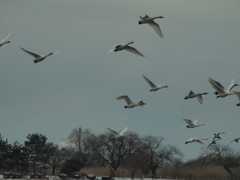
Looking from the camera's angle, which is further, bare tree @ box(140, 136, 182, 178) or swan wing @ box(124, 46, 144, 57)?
bare tree @ box(140, 136, 182, 178)

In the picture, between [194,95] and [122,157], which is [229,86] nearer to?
[194,95]

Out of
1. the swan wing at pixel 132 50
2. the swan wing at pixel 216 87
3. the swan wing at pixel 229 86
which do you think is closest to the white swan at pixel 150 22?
the swan wing at pixel 132 50

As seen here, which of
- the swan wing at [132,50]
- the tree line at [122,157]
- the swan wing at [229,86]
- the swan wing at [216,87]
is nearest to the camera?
the swan wing at [132,50]

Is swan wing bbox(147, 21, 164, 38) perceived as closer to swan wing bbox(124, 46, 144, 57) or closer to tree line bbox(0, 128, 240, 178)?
swan wing bbox(124, 46, 144, 57)

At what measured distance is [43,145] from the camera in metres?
82.8

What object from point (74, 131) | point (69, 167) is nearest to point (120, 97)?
point (69, 167)

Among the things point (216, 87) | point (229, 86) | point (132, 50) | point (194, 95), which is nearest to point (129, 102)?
point (194, 95)

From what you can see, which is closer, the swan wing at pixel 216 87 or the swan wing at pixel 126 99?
the swan wing at pixel 216 87

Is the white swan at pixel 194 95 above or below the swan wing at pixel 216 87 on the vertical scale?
above

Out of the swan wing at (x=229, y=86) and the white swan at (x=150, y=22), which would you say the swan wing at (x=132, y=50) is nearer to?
the white swan at (x=150, y=22)

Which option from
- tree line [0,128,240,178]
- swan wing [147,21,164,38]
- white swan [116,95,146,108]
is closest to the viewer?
swan wing [147,21,164,38]

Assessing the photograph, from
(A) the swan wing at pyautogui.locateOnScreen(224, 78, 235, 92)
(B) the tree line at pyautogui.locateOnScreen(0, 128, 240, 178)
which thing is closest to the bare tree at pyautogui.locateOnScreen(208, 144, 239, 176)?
(B) the tree line at pyautogui.locateOnScreen(0, 128, 240, 178)

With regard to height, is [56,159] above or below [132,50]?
below

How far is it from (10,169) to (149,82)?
167 feet
